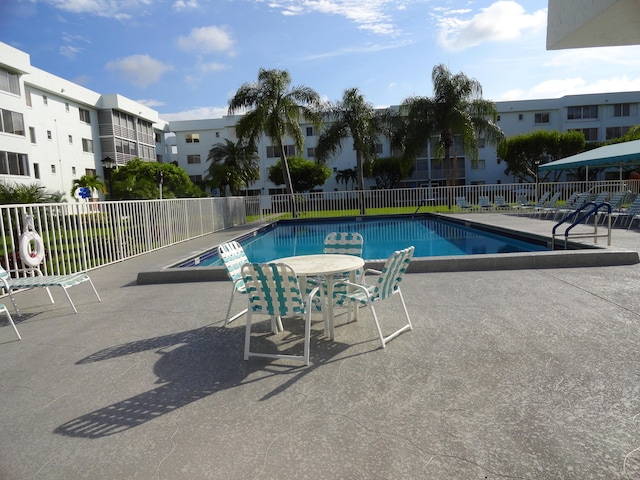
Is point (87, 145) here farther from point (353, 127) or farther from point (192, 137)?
point (353, 127)

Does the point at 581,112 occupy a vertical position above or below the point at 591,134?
above

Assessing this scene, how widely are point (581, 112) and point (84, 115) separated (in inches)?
1867

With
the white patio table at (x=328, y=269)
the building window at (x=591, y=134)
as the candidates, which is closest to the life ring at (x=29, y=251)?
the white patio table at (x=328, y=269)

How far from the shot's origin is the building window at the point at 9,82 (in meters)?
26.1

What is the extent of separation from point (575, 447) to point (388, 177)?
4011 centimetres

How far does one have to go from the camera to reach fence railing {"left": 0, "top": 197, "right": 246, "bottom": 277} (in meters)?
7.33

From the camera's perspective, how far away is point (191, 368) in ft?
11.9

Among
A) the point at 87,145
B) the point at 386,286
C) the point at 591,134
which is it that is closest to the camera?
the point at 386,286

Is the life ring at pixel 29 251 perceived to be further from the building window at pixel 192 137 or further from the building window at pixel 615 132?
the building window at pixel 615 132

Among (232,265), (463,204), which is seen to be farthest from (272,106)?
(232,265)

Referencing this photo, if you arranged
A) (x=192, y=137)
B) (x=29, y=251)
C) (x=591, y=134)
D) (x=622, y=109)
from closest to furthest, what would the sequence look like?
(x=29, y=251) → (x=622, y=109) → (x=591, y=134) → (x=192, y=137)

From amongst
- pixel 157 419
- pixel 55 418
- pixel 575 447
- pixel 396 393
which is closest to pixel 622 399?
pixel 575 447

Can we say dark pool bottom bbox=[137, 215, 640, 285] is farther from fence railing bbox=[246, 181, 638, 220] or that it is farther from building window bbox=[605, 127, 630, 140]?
building window bbox=[605, 127, 630, 140]

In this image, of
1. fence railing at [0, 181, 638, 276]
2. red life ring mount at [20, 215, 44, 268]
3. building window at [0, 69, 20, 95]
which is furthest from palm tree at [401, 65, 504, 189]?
building window at [0, 69, 20, 95]
